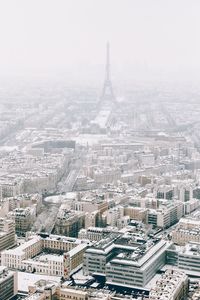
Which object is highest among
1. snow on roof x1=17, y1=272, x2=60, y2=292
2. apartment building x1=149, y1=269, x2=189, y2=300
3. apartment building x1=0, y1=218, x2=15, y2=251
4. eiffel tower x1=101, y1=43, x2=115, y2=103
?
eiffel tower x1=101, y1=43, x2=115, y2=103

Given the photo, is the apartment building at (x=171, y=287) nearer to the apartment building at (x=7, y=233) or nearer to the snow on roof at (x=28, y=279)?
the snow on roof at (x=28, y=279)

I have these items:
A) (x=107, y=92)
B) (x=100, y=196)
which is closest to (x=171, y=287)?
(x=100, y=196)

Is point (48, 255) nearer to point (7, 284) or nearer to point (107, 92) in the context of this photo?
point (7, 284)

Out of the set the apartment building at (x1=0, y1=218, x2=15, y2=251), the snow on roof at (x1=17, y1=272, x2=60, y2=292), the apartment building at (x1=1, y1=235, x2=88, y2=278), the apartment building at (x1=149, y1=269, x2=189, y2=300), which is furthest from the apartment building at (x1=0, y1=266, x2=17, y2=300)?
the apartment building at (x1=149, y1=269, x2=189, y2=300)

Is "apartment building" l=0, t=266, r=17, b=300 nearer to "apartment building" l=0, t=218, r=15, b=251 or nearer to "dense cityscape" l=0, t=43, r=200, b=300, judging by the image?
"dense cityscape" l=0, t=43, r=200, b=300

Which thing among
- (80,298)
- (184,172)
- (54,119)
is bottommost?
(80,298)

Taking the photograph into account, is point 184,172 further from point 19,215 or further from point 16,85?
point 16,85

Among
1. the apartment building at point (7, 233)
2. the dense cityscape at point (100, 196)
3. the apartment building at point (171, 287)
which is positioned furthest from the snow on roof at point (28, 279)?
the apartment building at point (171, 287)

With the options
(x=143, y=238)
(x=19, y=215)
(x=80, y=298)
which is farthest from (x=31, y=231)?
(x=80, y=298)

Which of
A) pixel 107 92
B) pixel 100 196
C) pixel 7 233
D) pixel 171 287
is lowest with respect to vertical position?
pixel 171 287

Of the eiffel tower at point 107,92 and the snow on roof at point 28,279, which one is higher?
the eiffel tower at point 107,92

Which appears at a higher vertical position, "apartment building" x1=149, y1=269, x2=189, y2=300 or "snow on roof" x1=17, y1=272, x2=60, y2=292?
"apartment building" x1=149, y1=269, x2=189, y2=300
